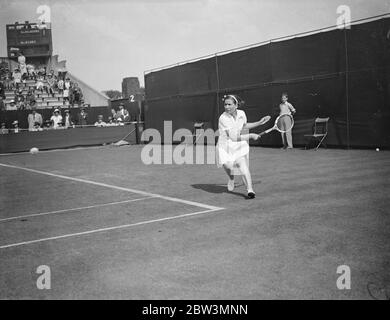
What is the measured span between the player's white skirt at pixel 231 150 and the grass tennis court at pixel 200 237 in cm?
67

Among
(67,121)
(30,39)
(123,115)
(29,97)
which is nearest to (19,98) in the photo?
(29,97)

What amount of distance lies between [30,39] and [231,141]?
58.1m

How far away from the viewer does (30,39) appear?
60.1m

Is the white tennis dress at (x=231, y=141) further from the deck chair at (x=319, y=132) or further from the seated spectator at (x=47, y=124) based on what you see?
the seated spectator at (x=47, y=124)

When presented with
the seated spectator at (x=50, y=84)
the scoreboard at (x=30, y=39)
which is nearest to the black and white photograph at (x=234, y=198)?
the seated spectator at (x=50, y=84)

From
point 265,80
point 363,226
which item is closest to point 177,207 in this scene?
point 363,226

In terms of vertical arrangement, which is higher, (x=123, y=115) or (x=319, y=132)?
(x=123, y=115)

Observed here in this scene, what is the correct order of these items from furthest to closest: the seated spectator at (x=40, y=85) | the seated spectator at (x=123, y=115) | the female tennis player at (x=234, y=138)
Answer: the seated spectator at (x=40, y=85)
the seated spectator at (x=123, y=115)
the female tennis player at (x=234, y=138)

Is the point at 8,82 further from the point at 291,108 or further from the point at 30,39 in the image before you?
the point at 291,108

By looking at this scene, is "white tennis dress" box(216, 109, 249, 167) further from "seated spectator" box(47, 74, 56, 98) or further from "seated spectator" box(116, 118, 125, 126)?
"seated spectator" box(47, 74, 56, 98)

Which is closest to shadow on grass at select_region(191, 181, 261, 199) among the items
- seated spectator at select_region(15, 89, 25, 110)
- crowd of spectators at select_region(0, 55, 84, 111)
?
seated spectator at select_region(15, 89, 25, 110)

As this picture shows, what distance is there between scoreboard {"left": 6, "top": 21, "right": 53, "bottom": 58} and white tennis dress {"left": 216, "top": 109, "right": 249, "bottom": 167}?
5546cm

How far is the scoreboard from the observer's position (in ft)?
195

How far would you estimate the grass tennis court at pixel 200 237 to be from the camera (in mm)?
4066
